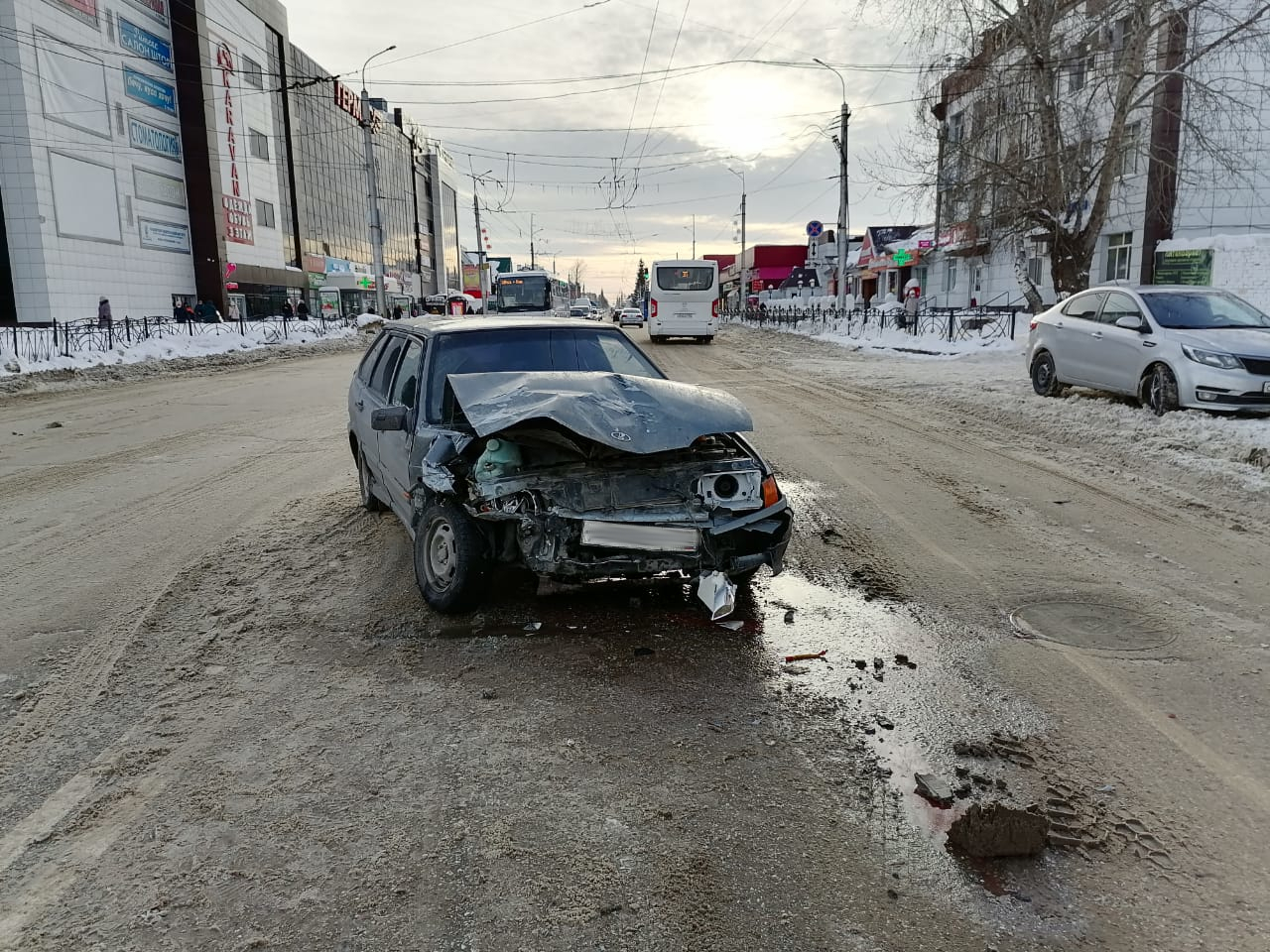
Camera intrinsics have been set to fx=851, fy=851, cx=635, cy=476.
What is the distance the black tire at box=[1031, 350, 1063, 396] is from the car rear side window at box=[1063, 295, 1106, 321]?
0.68m

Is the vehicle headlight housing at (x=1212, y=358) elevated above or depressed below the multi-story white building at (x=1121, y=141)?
below

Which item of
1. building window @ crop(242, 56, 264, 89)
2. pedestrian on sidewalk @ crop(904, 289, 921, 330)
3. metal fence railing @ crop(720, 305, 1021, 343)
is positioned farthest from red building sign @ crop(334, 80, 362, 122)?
pedestrian on sidewalk @ crop(904, 289, 921, 330)

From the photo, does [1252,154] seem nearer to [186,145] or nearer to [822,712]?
[822,712]

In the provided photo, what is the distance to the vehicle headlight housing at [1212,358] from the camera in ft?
31.1

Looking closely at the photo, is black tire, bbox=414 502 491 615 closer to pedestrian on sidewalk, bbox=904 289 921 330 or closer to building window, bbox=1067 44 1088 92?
building window, bbox=1067 44 1088 92

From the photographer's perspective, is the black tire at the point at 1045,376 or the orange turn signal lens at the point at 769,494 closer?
the orange turn signal lens at the point at 769,494

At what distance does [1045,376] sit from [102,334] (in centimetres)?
2236

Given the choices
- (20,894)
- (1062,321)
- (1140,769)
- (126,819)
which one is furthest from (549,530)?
(1062,321)

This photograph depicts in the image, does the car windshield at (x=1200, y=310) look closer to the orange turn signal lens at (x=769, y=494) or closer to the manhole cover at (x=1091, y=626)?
the manhole cover at (x=1091, y=626)

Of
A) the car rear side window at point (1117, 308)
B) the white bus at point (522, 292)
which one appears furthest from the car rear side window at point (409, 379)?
the white bus at point (522, 292)

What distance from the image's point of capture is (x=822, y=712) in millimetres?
3504

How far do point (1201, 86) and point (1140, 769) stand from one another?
21401 mm

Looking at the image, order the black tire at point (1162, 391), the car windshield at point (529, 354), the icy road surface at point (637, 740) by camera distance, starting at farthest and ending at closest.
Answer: the black tire at point (1162, 391) → the car windshield at point (529, 354) → the icy road surface at point (637, 740)

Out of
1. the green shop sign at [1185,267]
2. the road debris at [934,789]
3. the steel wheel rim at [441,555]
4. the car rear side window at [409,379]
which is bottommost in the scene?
the road debris at [934,789]
